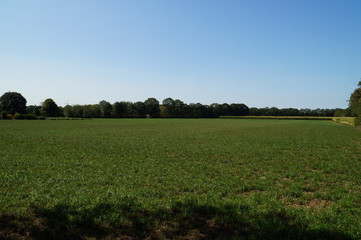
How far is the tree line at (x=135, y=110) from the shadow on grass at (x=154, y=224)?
106731mm

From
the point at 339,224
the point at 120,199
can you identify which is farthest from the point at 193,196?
the point at 339,224

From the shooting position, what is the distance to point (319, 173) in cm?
1151

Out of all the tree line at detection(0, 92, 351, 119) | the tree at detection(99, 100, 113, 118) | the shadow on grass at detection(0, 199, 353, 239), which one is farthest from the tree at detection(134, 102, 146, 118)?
the shadow on grass at detection(0, 199, 353, 239)

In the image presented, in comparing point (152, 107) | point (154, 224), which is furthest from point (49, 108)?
point (154, 224)

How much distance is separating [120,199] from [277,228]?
4800 mm

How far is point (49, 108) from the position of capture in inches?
4744

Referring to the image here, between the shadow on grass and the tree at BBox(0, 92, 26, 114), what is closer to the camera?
the shadow on grass

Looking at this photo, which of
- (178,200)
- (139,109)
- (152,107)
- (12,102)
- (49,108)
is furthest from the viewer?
(152,107)

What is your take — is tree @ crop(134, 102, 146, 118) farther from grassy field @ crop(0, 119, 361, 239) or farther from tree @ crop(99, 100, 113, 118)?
grassy field @ crop(0, 119, 361, 239)

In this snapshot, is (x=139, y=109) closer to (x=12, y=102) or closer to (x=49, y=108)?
(x=49, y=108)

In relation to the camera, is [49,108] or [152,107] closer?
[49,108]

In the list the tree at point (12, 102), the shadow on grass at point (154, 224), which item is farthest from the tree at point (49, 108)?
the shadow on grass at point (154, 224)

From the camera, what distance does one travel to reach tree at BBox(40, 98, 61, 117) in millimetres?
119931

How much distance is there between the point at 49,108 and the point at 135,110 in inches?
2003
